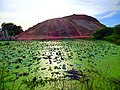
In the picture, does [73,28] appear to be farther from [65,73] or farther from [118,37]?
[65,73]

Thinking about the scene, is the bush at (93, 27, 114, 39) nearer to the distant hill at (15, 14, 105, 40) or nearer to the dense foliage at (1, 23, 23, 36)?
the distant hill at (15, 14, 105, 40)

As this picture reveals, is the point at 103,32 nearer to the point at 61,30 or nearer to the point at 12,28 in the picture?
the point at 61,30

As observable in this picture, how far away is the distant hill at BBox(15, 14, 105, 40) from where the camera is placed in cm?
3578

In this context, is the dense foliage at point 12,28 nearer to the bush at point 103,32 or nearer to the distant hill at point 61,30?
the distant hill at point 61,30

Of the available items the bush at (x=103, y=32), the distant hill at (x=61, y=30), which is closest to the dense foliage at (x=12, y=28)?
the distant hill at (x=61, y=30)

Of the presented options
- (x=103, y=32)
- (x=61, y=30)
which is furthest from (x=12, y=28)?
(x=103, y=32)

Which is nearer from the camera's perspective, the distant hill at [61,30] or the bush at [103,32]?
the bush at [103,32]

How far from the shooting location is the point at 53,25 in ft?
127

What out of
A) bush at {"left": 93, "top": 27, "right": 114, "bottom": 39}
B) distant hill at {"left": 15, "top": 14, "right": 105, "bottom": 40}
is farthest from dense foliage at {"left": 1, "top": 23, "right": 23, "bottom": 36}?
bush at {"left": 93, "top": 27, "right": 114, "bottom": 39}

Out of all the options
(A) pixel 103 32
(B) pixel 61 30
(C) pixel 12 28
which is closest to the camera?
(A) pixel 103 32

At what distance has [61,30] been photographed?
3681 cm

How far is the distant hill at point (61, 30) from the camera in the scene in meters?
35.8

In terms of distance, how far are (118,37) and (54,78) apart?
54.6ft

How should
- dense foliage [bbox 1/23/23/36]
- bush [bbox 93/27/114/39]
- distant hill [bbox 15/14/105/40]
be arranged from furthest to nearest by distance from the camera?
dense foliage [bbox 1/23/23/36]
distant hill [bbox 15/14/105/40]
bush [bbox 93/27/114/39]
